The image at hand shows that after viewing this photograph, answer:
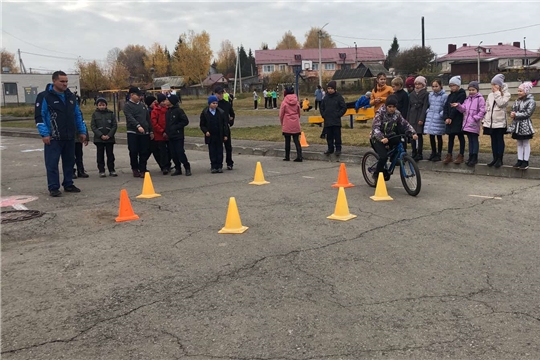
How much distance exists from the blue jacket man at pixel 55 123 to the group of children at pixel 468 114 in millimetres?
5604

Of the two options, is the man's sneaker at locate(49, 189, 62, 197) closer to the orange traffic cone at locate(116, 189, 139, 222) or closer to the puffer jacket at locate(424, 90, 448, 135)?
the orange traffic cone at locate(116, 189, 139, 222)

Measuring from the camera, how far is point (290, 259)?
5355 mm

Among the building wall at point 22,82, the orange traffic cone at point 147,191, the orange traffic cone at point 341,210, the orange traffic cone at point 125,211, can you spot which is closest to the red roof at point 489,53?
the building wall at point 22,82

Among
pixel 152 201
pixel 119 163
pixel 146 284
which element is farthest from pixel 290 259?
pixel 119 163

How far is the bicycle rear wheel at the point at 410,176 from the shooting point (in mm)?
8276

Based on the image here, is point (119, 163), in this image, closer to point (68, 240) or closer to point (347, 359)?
point (68, 240)

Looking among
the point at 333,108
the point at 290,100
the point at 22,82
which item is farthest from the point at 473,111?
the point at 22,82

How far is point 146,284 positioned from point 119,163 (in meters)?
9.72

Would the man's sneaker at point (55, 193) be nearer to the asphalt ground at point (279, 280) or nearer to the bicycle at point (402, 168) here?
the asphalt ground at point (279, 280)

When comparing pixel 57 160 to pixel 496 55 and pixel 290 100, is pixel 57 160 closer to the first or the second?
pixel 290 100

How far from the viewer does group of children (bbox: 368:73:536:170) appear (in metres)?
9.54

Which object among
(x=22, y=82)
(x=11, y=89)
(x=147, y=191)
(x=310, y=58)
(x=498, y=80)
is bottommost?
(x=147, y=191)

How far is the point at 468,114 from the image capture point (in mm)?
10273

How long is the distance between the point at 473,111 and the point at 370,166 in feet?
8.94
